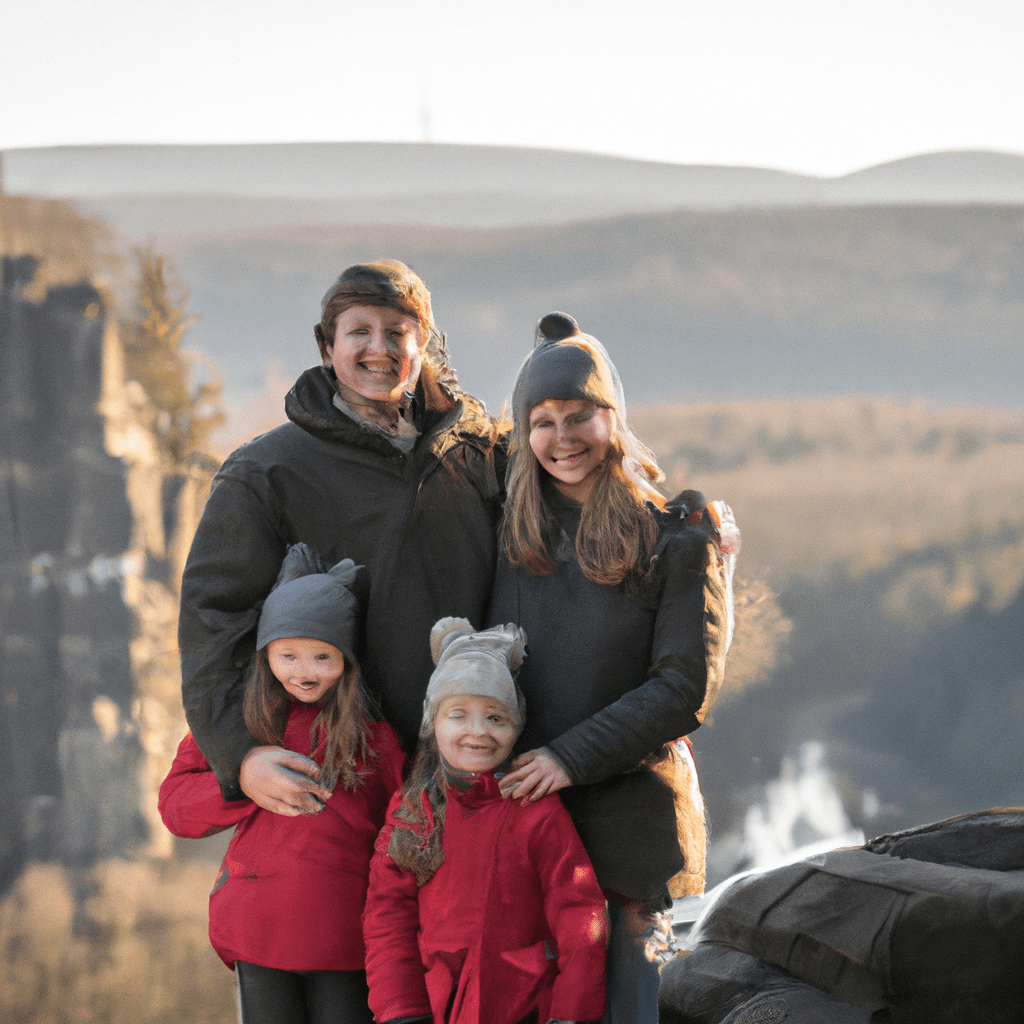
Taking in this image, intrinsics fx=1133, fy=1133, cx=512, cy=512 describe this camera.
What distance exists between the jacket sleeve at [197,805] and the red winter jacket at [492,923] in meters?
0.27

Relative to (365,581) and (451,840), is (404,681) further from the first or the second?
(451,840)

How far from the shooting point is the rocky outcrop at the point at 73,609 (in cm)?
696

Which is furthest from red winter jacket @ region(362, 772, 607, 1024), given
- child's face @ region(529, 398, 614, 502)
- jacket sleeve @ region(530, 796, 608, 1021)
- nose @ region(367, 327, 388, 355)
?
nose @ region(367, 327, 388, 355)

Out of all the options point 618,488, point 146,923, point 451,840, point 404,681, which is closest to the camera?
point 451,840

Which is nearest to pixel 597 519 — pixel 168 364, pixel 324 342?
pixel 324 342

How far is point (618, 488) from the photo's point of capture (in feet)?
5.65

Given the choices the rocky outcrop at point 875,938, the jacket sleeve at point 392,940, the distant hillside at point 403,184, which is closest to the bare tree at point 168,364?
the distant hillside at point 403,184

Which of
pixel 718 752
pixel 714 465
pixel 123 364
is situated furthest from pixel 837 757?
pixel 123 364

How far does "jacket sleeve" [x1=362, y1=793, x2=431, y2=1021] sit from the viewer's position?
5.18 ft

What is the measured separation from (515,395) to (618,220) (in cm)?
614

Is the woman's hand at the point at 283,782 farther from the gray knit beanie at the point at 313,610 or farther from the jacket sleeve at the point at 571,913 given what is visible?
the jacket sleeve at the point at 571,913

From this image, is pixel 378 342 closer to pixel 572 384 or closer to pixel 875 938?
pixel 572 384

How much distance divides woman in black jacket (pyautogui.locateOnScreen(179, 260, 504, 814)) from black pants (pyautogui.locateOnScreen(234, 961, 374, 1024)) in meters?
0.37

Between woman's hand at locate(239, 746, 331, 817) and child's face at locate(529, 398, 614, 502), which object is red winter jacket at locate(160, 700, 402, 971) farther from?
child's face at locate(529, 398, 614, 502)
